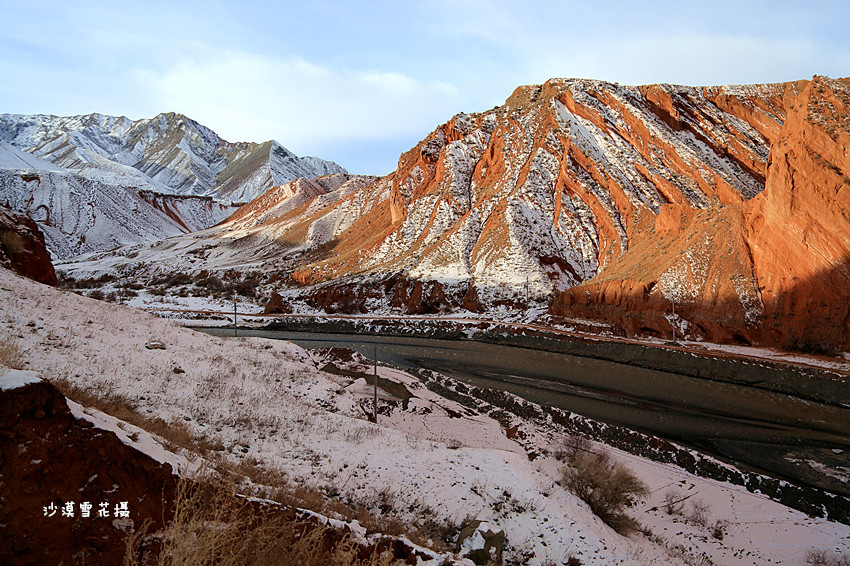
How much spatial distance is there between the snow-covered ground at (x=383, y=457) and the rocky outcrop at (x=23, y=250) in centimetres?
395

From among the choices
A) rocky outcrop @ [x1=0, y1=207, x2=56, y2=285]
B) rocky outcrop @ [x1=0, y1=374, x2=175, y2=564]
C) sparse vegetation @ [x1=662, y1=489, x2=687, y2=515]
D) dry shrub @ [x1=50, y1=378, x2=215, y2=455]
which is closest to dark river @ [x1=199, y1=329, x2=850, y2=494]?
sparse vegetation @ [x1=662, y1=489, x2=687, y2=515]

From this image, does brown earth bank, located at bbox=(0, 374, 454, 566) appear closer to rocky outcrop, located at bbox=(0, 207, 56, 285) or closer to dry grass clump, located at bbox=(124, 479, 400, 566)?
dry grass clump, located at bbox=(124, 479, 400, 566)

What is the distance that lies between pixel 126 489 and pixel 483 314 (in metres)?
42.6

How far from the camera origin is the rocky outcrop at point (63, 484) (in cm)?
360

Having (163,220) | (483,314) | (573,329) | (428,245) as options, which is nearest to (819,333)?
(573,329)

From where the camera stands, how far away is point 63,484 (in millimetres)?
4078

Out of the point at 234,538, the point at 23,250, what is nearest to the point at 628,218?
the point at 23,250

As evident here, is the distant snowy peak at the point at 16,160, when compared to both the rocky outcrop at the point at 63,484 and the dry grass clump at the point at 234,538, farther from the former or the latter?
the dry grass clump at the point at 234,538

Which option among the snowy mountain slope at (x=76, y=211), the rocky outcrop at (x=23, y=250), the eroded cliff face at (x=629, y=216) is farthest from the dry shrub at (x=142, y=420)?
the snowy mountain slope at (x=76, y=211)

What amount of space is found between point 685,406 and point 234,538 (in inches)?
907

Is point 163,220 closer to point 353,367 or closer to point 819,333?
point 353,367

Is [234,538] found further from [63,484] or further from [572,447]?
[572,447]

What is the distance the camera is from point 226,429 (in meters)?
9.88

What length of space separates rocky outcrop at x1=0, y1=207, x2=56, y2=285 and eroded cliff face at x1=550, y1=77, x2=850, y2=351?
3691cm
